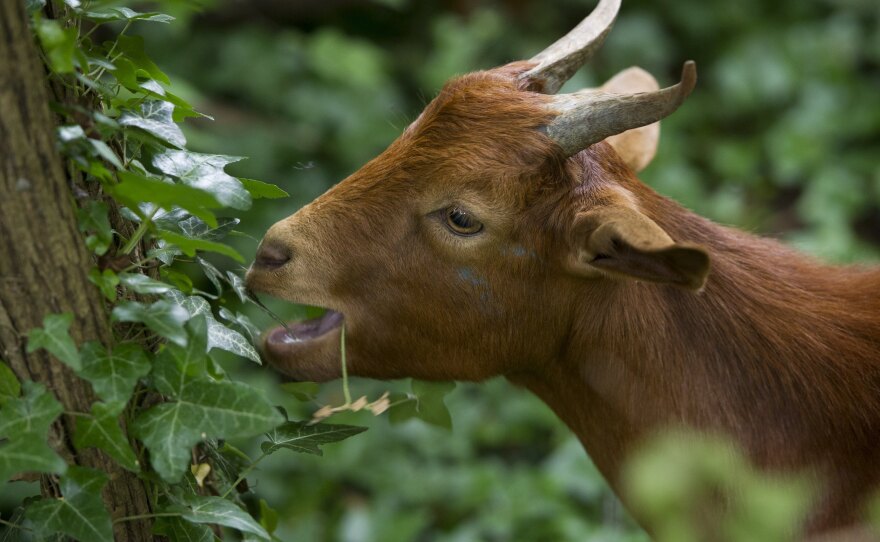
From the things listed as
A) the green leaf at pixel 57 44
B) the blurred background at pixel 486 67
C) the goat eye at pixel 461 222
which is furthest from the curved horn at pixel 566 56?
the blurred background at pixel 486 67

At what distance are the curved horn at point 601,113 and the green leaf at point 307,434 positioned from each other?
943 millimetres

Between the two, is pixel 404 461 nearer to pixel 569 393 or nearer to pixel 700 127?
pixel 569 393

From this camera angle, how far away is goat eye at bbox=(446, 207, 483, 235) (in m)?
2.96

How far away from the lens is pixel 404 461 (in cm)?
570

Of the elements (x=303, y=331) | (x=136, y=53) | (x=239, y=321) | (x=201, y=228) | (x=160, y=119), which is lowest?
(x=303, y=331)

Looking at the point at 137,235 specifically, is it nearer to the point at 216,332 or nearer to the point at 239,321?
the point at 216,332

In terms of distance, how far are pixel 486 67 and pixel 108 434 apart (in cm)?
547

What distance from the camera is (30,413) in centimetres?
208

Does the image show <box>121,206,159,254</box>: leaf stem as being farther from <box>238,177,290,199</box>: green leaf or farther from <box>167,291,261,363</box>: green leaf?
<box>238,177,290,199</box>: green leaf

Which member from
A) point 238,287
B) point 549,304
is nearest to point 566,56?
point 549,304

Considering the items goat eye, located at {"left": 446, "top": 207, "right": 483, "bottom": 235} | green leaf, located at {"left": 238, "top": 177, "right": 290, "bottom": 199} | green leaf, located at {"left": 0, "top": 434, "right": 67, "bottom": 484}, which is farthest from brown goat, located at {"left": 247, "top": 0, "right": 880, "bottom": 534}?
green leaf, located at {"left": 0, "top": 434, "right": 67, "bottom": 484}

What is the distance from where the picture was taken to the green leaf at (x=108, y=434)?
2.12 metres

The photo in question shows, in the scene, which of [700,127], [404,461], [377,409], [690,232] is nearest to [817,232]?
[700,127]

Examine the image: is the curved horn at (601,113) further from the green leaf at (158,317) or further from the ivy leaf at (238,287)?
the green leaf at (158,317)
